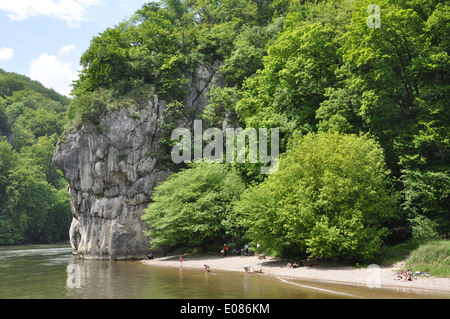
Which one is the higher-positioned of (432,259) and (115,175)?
(115,175)

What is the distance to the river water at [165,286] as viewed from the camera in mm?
19672

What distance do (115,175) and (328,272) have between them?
95.0 feet

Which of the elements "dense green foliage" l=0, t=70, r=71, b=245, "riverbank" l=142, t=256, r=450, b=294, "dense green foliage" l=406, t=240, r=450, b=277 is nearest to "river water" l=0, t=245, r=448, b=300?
"riverbank" l=142, t=256, r=450, b=294

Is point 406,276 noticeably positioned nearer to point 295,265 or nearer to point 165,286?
point 295,265

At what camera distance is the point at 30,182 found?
267 feet

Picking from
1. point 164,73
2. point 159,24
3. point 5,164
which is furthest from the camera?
point 5,164

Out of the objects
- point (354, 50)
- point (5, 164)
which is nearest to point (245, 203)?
point (354, 50)

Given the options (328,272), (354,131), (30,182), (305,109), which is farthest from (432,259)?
(30,182)

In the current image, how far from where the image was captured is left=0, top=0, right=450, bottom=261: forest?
1054 inches

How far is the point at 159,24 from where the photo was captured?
53719 millimetres

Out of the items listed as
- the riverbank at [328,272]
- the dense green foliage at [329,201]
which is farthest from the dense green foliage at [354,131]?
the riverbank at [328,272]

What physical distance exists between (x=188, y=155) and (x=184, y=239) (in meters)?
11.3

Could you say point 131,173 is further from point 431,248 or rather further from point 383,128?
point 431,248

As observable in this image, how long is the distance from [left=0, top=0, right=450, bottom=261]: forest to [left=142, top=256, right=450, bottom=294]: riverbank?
124 cm
